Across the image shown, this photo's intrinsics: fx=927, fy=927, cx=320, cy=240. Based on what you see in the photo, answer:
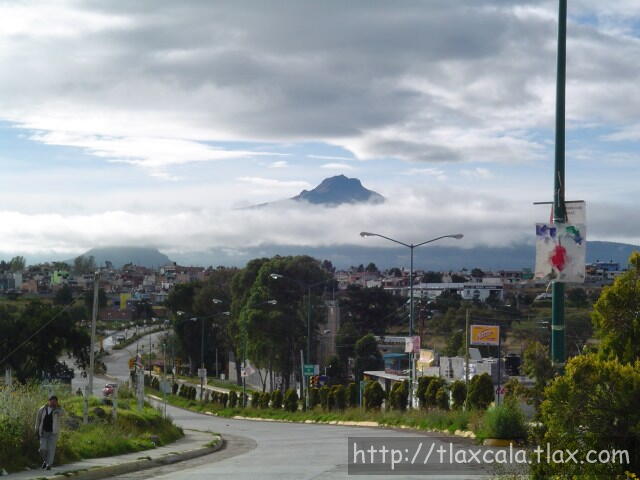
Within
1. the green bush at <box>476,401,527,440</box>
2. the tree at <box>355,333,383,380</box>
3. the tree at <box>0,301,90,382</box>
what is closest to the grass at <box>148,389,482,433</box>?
the green bush at <box>476,401,527,440</box>

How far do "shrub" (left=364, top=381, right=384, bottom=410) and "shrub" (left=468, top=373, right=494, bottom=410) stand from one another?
11140mm

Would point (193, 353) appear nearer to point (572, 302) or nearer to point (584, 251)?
point (572, 302)

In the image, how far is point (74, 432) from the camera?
2255 centimetres

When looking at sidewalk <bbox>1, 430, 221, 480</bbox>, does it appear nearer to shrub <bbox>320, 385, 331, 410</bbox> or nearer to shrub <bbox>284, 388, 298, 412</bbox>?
shrub <bbox>320, 385, 331, 410</bbox>

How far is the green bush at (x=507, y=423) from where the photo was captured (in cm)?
2211

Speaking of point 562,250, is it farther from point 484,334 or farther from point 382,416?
point 484,334

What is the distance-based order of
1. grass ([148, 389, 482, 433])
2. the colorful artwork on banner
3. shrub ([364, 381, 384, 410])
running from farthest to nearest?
shrub ([364, 381, 384, 410]) < grass ([148, 389, 482, 433]) < the colorful artwork on banner

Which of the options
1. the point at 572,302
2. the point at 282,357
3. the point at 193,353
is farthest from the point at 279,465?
the point at 193,353

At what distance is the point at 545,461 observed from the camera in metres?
10.6

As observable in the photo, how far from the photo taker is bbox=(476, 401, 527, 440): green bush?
2211 centimetres

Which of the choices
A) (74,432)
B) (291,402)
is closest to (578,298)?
(291,402)

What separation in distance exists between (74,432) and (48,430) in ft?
15.0

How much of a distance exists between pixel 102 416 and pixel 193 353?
256 ft

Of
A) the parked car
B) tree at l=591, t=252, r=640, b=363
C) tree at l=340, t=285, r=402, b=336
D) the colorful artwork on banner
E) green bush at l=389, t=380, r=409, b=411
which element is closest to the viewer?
tree at l=591, t=252, r=640, b=363
